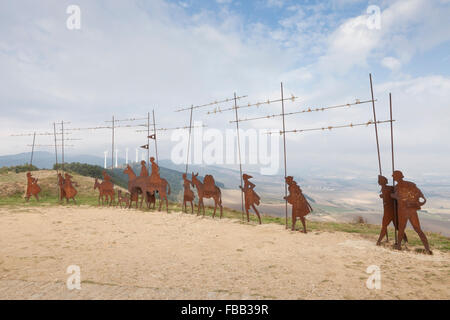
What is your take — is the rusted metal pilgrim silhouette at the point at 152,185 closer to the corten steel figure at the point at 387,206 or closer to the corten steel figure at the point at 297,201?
the corten steel figure at the point at 297,201

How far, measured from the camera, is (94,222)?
11.0 m

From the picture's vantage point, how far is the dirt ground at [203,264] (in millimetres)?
4566

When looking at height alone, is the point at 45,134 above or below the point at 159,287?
above

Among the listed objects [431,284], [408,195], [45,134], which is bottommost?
[431,284]

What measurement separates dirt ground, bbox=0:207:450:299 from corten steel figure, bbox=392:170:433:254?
663mm

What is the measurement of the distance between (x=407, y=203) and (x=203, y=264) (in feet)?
19.8

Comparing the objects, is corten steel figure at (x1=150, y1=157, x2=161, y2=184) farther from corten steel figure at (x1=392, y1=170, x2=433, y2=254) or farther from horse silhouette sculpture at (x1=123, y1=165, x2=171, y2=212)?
corten steel figure at (x1=392, y1=170, x2=433, y2=254)

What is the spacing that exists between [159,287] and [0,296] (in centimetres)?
260

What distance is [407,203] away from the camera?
739 centimetres

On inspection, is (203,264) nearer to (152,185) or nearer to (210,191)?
(210,191)
